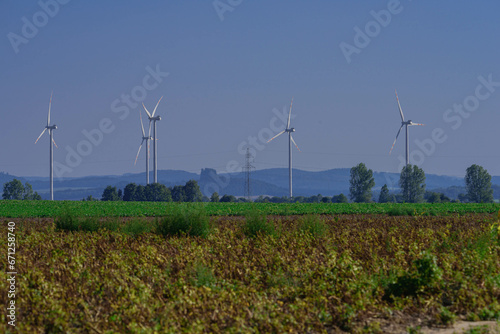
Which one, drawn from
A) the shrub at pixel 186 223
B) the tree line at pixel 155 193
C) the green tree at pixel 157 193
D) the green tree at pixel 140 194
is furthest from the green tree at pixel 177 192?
the shrub at pixel 186 223

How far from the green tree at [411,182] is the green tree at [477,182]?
9149 mm

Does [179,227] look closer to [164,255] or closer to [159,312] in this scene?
[164,255]

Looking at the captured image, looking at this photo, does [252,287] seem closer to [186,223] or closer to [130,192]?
[186,223]

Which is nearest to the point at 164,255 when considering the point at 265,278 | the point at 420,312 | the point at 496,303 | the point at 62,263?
the point at 62,263

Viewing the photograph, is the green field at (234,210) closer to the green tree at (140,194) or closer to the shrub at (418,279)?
the shrub at (418,279)

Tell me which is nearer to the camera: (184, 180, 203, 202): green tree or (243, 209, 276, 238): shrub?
(243, 209, 276, 238): shrub

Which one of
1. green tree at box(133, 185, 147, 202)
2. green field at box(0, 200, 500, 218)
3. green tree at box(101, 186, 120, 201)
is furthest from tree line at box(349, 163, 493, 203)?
green field at box(0, 200, 500, 218)

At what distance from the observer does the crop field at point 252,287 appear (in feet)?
29.1

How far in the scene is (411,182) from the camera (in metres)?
113

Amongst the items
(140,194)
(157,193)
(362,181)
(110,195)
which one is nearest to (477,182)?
(362,181)

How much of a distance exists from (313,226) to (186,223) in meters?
4.09

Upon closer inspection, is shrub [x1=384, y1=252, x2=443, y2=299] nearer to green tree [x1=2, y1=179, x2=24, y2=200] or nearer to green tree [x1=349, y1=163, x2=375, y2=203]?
green tree [x1=349, y1=163, x2=375, y2=203]

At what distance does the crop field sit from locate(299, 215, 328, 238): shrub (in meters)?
1.35

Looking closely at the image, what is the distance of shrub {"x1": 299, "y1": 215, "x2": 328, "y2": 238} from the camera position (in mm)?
17562
